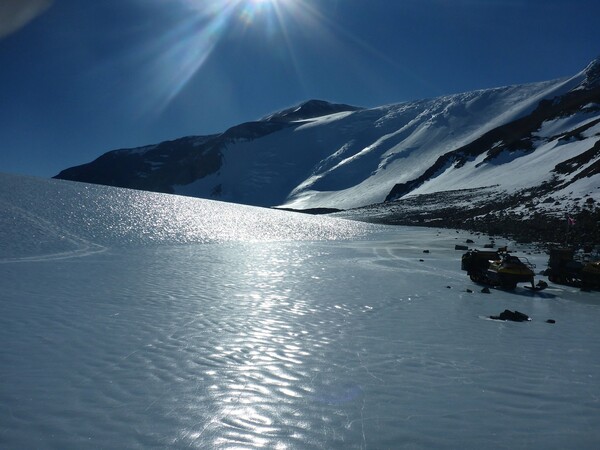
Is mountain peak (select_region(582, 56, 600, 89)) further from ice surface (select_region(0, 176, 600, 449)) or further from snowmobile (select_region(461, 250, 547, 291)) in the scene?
ice surface (select_region(0, 176, 600, 449))

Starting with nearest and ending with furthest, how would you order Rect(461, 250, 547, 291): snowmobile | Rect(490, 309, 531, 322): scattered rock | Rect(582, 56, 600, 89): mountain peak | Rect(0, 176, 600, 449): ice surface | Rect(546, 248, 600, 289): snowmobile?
1. Rect(0, 176, 600, 449): ice surface
2. Rect(490, 309, 531, 322): scattered rock
3. Rect(461, 250, 547, 291): snowmobile
4. Rect(546, 248, 600, 289): snowmobile
5. Rect(582, 56, 600, 89): mountain peak

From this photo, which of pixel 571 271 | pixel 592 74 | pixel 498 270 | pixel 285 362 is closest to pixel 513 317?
pixel 498 270

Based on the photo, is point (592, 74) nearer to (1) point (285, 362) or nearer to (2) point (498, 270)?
(2) point (498, 270)

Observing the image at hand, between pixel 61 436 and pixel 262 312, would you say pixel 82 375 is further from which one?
pixel 262 312

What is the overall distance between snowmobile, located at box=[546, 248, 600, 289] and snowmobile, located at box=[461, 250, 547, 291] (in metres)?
1.55

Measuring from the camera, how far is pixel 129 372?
24.9 ft

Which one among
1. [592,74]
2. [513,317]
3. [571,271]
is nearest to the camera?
[513,317]

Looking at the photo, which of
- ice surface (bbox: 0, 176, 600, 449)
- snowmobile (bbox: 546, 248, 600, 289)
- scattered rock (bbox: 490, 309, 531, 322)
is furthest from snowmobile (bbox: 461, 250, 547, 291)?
scattered rock (bbox: 490, 309, 531, 322)

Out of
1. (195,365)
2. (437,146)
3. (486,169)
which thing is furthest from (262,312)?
(437,146)

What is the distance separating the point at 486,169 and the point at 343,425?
119553mm

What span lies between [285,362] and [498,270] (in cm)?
1303

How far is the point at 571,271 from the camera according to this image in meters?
19.2

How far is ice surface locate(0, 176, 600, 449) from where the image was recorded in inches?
227

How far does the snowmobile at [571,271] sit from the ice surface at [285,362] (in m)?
0.85
